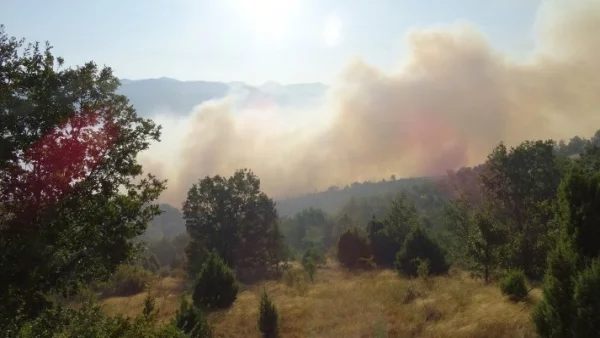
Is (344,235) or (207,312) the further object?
(344,235)

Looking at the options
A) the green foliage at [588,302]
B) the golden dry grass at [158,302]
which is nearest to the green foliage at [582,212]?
the green foliage at [588,302]

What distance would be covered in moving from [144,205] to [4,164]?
12.1ft

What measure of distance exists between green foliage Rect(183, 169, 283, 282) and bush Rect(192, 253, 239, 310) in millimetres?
22327

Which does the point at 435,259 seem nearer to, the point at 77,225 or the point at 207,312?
the point at 207,312

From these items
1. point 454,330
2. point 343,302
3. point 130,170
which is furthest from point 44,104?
point 343,302

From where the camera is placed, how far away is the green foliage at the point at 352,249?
53.9 metres

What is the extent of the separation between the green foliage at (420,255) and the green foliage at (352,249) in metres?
16.4

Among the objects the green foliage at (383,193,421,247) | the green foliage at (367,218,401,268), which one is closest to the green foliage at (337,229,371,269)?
the green foliage at (367,218,401,268)

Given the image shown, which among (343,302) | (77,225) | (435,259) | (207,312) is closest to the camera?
(77,225)

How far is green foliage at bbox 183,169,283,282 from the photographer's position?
52.7 metres

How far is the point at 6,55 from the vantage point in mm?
10234

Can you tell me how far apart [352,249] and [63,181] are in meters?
47.1

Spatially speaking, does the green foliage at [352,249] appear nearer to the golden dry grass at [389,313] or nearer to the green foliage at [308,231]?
the golden dry grass at [389,313]

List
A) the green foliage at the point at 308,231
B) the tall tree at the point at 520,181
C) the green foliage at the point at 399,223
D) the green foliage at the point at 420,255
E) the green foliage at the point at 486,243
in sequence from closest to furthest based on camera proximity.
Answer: the green foliage at the point at 486,243 < the tall tree at the point at 520,181 < the green foliage at the point at 420,255 < the green foliage at the point at 399,223 < the green foliage at the point at 308,231
